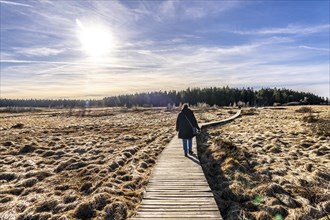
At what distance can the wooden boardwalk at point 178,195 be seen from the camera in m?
6.85

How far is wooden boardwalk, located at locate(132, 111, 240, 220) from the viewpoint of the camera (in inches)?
270

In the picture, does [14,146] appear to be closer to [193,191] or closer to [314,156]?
[193,191]

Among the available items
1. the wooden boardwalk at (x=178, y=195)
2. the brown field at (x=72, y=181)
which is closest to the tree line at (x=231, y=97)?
the brown field at (x=72, y=181)

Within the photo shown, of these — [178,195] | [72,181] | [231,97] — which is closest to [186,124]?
[178,195]

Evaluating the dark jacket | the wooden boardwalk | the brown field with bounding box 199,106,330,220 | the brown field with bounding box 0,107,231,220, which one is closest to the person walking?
the dark jacket

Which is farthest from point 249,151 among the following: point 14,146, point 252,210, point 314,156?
point 14,146

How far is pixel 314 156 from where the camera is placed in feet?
44.9

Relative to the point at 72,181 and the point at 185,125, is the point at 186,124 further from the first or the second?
the point at 72,181

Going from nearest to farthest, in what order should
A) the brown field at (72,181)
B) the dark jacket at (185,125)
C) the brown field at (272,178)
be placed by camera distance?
the brown field at (272,178)
the brown field at (72,181)
the dark jacket at (185,125)

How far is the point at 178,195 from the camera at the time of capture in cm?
816

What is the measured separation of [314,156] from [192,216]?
10.3 m

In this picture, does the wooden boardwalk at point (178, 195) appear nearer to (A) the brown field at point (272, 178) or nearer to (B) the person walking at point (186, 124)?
(A) the brown field at point (272, 178)

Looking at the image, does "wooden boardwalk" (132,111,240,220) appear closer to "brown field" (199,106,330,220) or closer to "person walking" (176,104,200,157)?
"brown field" (199,106,330,220)

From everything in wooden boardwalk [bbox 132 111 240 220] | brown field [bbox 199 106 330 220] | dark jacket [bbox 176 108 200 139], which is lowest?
brown field [bbox 199 106 330 220]
